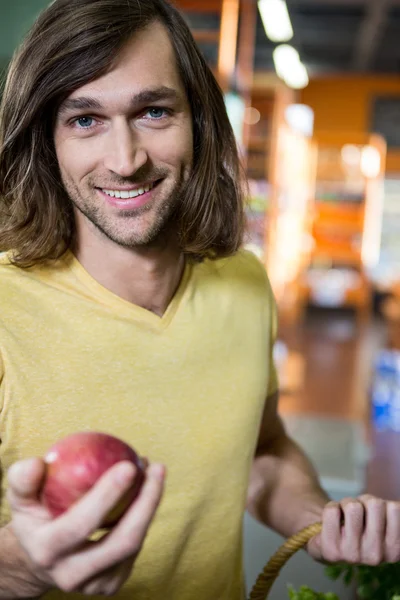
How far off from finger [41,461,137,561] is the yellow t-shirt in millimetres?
491

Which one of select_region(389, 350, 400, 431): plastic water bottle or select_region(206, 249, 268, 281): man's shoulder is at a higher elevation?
select_region(206, 249, 268, 281): man's shoulder

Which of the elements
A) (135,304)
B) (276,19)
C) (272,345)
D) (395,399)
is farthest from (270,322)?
(276,19)

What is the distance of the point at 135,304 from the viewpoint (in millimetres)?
1413

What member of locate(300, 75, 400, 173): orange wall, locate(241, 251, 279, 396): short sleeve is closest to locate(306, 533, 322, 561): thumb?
locate(241, 251, 279, 396): short sleeve

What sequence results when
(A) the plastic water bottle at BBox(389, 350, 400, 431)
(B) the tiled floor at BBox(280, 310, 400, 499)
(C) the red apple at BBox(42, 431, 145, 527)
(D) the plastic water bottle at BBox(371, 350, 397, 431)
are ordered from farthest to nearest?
(D) the plastic water bottle at BBox(371, 350, 397, 431) < (A) the plastic water bottle at BBox(389, 350, 400, 431) < (B) the tiled floor at BBox(280, 310, 400, 499) < (C) the red apple at BBox(42, 431, 145, 527)

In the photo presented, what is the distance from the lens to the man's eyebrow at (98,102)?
1.29 m

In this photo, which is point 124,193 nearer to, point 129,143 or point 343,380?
point 129,143

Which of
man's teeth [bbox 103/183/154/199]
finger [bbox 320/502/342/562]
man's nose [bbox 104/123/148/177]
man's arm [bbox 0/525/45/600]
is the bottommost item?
finger [bbox 320/502/342/562]

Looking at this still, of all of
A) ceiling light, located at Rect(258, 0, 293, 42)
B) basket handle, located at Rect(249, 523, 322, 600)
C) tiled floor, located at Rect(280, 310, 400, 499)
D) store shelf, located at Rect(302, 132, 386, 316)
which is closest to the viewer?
basket handle, located at Rect(249, 523, 322, 600)

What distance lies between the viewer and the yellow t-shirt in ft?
4.19

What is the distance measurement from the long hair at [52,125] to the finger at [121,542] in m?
0.66

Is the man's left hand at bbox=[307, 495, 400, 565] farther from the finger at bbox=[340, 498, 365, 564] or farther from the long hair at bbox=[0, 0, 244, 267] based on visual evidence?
the long hair at bbox=[0, 0, 244, 267]

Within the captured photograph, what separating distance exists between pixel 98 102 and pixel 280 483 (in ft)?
2.81

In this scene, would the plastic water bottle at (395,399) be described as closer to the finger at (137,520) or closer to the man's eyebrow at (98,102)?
the man's eyebrow at (98,102)
